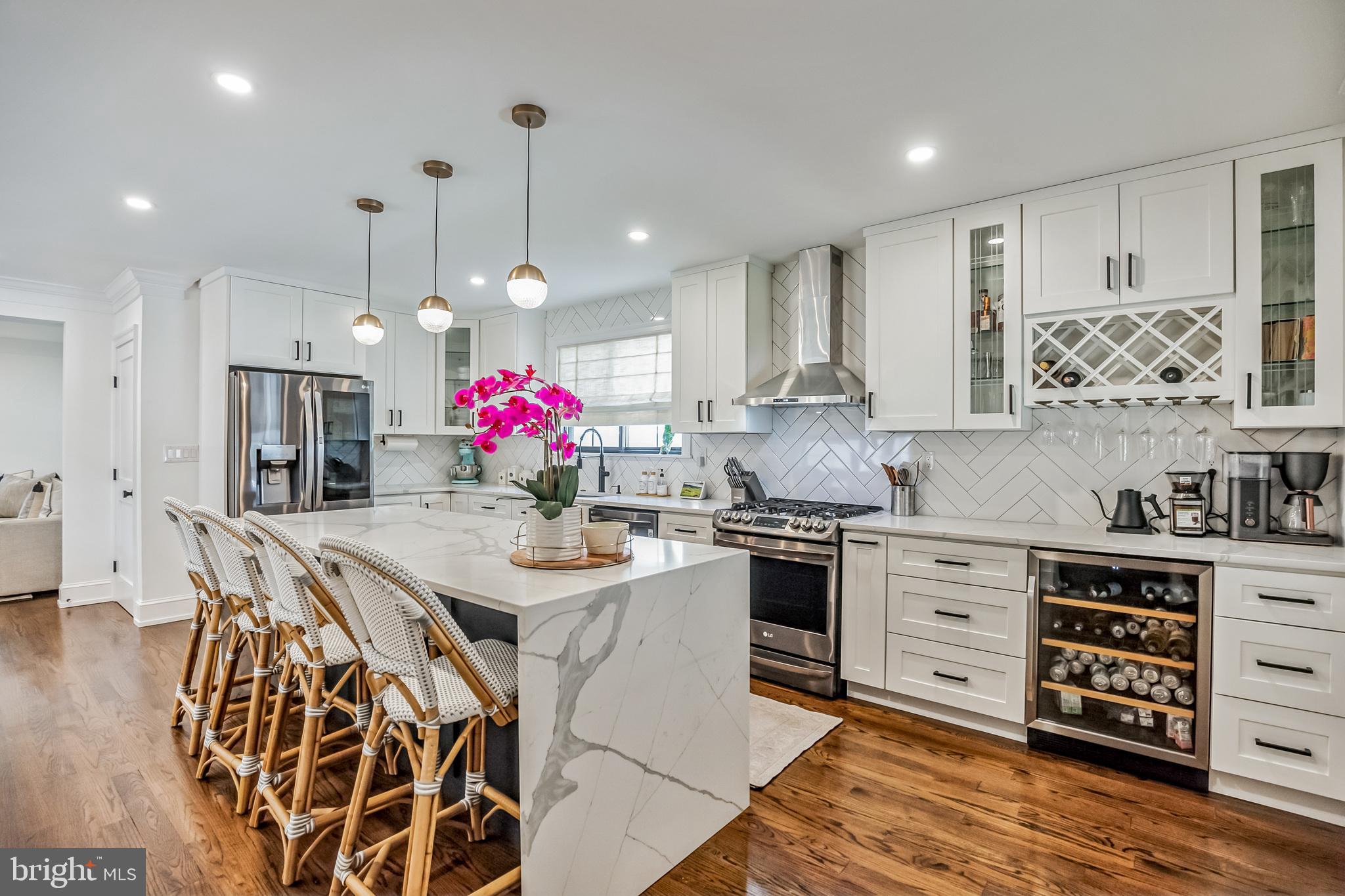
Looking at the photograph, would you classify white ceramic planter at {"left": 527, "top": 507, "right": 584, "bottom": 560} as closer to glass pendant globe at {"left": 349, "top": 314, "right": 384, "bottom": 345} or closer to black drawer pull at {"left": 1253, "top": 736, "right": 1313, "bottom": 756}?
glass pendant globe at {"left": 349, "top": 314, "right": 384, "bottom": 345}

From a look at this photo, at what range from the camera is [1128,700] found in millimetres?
2537

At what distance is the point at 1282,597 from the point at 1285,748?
526mm

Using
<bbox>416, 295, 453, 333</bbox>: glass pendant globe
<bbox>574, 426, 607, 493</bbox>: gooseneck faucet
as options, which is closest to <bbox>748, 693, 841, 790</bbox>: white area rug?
<bbox>416, 295, 453, 333</bbox>: glass pendant globe

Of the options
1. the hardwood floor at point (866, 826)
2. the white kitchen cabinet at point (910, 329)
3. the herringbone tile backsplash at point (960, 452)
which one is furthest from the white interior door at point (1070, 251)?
the hardwood floor at point (866, 826)

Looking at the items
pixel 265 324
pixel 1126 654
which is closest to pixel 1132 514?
pixel 1126 654

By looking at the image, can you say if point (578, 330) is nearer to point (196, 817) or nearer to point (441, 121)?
point (441, 121)

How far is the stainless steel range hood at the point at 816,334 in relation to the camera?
12.3ft

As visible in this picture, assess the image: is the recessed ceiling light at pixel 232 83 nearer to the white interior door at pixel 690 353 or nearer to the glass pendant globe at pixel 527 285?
the glass pendant globe at pixel 527 285

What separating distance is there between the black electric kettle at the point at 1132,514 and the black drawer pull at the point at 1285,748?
0.87 meters

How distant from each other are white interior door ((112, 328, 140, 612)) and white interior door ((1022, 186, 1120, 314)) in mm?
5692

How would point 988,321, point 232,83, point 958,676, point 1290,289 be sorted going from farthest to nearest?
1. point 988,321
2. point 958,676
3. point 1290,289
4. point 232,83

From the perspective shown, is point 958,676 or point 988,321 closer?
point 958,676

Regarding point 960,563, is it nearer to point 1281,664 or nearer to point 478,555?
point 1281,664

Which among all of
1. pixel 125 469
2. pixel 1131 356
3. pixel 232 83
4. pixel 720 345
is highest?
pixel 232 83
